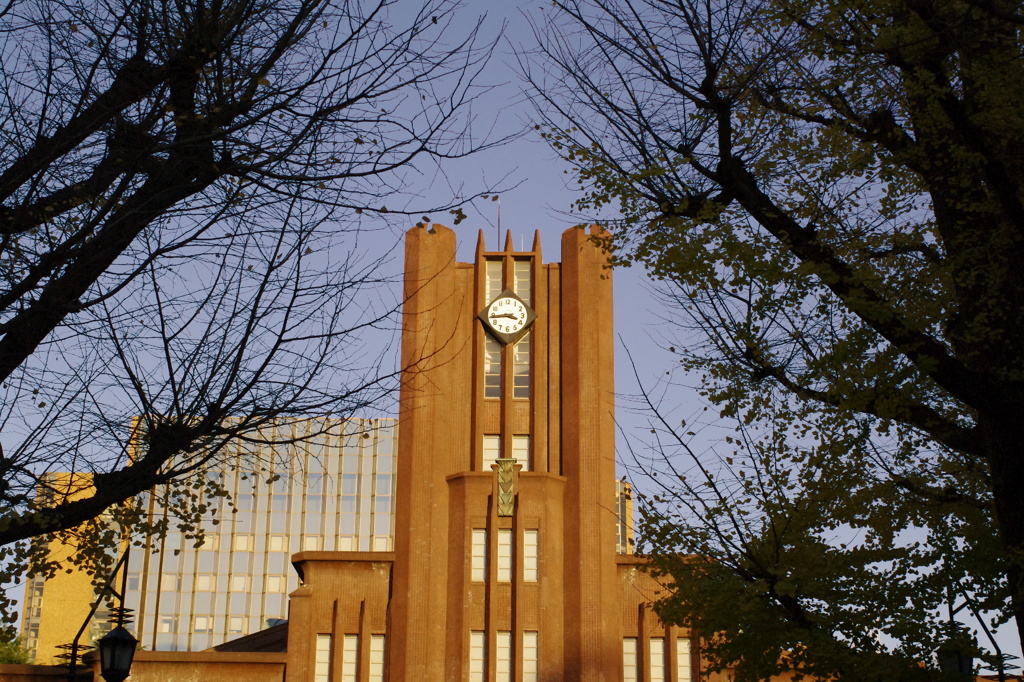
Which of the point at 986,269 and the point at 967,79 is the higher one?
→ the point at 967,79

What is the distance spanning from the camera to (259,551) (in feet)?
258

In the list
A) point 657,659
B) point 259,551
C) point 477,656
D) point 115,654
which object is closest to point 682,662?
point 657,659

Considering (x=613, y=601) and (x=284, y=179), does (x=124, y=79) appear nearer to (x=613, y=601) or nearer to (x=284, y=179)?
(x=284, y=179)

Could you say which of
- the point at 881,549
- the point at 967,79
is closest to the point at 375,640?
Answer: the point at 881,549

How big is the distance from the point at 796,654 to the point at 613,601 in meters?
18.9

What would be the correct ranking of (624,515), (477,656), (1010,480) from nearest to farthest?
1. (1010,480)
2. (477,656)
3. (624,515)

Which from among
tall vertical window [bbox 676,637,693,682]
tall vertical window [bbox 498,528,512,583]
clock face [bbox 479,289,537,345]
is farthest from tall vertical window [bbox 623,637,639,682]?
clock face [bbox 479,289,537,345]

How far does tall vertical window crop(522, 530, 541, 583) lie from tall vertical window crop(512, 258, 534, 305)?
22.7 feet

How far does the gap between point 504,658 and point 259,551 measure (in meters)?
52.8

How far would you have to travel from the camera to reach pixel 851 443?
10.9 meters

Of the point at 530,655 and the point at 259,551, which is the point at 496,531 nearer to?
the point at 530,655

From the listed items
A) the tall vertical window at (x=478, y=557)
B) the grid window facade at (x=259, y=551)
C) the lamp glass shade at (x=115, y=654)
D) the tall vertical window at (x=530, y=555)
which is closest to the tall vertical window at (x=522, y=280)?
the tall vertical window at (x=530, y=555)

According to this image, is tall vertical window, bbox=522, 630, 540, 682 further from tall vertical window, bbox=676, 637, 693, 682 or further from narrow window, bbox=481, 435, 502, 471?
narrow window, bbox=481, 435, 502, 471

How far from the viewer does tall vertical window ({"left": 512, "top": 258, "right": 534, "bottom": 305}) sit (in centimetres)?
3362
